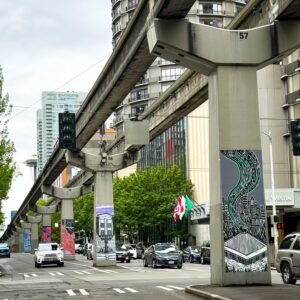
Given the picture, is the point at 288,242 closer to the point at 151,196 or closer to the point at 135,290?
the point at 135,290

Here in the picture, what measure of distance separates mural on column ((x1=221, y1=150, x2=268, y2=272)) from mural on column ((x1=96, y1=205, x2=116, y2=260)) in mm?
26310

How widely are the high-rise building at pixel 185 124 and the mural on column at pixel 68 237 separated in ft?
46.8

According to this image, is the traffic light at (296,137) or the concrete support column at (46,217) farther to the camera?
the concrete support column at (46,217)

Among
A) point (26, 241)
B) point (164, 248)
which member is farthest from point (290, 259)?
point (26, 241)

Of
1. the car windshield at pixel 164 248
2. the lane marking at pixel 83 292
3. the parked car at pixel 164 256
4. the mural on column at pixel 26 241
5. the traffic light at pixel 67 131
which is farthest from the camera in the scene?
the mural on column at pixel 26 241

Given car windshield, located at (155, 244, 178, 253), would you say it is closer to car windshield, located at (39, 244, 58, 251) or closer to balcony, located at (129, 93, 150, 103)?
car windshield, located at (39, 244, 58, 251)

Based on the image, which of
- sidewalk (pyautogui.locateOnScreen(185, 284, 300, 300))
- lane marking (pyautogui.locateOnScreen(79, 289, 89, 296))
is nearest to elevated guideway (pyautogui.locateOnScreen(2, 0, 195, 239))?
sidewalk (pyautogui.locateOnScreen(185, 284, 300, 300))

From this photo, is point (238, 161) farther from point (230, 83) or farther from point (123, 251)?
point (123, 251)

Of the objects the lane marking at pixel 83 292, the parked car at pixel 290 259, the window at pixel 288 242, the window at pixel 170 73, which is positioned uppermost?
the window at pixel 170 73

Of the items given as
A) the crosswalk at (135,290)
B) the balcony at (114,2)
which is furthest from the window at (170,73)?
the crosswalk at (135,290)

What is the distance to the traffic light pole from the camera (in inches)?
722

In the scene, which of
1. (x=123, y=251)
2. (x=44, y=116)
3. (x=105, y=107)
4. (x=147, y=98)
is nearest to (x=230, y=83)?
(x=105, y=107)

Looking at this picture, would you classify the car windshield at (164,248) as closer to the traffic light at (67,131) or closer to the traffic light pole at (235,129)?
the traffic light at (67,131)

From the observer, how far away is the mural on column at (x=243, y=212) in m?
18.2
